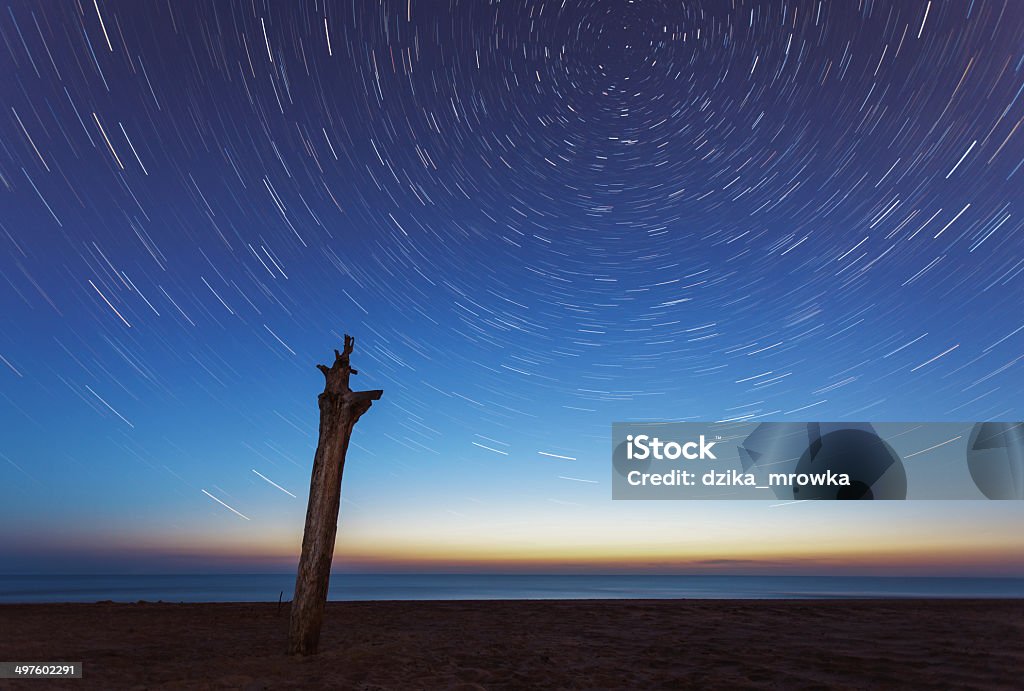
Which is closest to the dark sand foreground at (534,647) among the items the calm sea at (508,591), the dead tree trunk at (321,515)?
the dead tree trunk at (321,515)

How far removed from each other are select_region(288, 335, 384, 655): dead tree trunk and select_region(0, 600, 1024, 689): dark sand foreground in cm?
51

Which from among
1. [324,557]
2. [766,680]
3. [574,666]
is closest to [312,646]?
[324,557]

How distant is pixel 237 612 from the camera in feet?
62.3

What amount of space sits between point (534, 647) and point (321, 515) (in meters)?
5.02

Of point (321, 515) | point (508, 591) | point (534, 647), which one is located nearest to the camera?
point (321, 515)

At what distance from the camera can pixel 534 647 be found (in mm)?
12922

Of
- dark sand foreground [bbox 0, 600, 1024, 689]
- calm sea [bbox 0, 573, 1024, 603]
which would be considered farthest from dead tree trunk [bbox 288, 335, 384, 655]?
calm sea [bbox 0, 573, 1024, 603]

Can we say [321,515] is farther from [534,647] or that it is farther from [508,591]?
[508,591]

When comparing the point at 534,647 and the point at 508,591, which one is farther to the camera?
the point at 508,591

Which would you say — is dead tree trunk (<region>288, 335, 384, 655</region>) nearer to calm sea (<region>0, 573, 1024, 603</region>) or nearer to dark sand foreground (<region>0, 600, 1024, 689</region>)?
dark sand foreground (<region>0, 600, 1024, 689</region>)

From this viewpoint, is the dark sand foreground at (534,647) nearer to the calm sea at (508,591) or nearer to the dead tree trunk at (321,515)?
the dead tree trunk at (321,515)

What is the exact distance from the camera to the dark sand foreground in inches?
381

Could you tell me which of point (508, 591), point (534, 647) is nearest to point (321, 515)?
point (534, 647)

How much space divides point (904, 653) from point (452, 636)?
27.9ft
